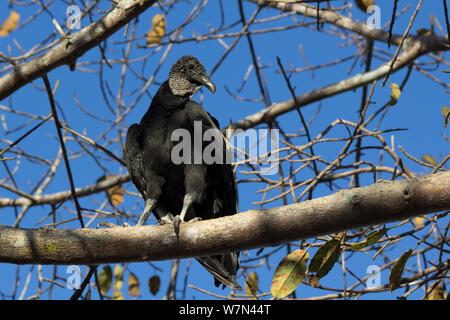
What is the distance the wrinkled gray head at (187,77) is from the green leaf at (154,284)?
1525 millimetres

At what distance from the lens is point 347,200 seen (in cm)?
208

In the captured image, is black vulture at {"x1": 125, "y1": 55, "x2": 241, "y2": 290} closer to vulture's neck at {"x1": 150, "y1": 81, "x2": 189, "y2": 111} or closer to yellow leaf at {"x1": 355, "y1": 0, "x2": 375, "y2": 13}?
vulture's neck at {"x1": 150, "y1": 81, "x2": 189, "y2": 111}

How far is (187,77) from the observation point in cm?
369

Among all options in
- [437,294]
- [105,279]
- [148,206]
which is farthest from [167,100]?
[437,294]

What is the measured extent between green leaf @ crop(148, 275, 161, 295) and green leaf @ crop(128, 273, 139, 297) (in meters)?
0.25

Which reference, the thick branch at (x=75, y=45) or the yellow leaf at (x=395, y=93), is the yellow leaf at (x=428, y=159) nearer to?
the yellow leaf at (x=395, y=93)

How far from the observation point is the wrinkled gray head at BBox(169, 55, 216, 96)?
355 centimetres

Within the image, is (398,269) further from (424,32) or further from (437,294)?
(424,32)

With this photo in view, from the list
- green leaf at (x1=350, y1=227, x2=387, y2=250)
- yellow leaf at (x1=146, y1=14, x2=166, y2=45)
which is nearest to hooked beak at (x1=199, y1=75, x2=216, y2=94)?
yellow leaf at (x1=146, y1=14, x2=166, y2=45)

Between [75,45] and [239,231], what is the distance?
53.7 inches
